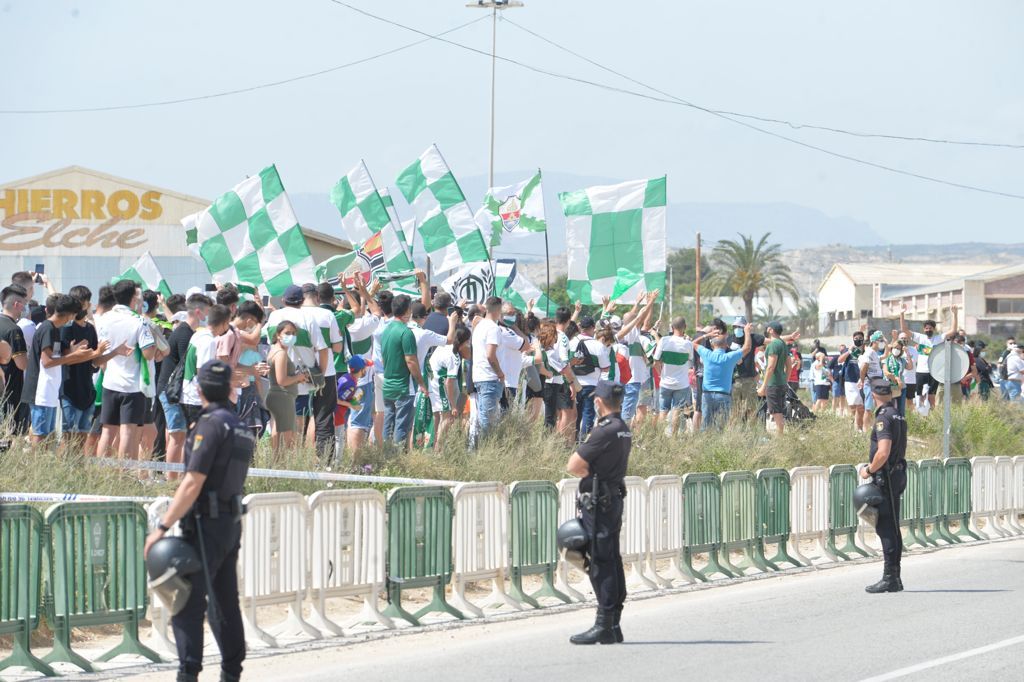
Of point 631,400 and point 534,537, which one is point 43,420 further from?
point 631,400

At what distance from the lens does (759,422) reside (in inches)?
847

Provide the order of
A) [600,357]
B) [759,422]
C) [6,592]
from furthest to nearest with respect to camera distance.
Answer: [759,422]
[600,357]
[6,592]

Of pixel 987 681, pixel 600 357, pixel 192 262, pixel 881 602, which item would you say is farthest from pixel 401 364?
pixel 192 262

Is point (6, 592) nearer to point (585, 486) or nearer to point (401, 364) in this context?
point (585, 486)

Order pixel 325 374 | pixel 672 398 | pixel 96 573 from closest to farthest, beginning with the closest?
1. pixel 96 573
2. pixel 325 374
3. pixel 672 398

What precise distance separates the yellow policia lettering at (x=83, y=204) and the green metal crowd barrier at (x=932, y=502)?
40.8 metres

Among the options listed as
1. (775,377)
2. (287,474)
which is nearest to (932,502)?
(775,377)

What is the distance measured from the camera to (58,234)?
181ft

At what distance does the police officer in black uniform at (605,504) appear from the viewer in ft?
33.4

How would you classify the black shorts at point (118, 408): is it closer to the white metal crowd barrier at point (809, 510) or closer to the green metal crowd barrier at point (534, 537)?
the green metal crowd barrier at point (534, 537)

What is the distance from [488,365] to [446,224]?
7.73 meters

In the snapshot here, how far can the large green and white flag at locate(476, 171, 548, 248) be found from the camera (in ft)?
82.1

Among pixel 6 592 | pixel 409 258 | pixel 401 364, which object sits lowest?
pixel 6 592

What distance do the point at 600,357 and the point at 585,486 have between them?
7906 mm
